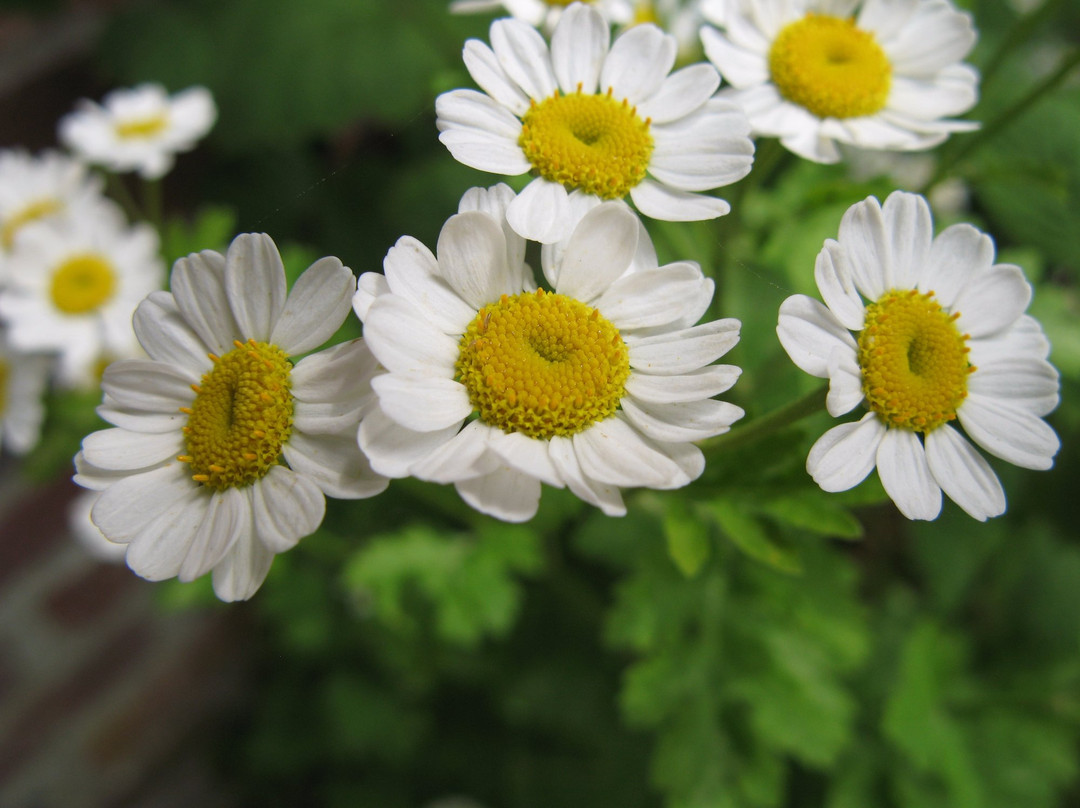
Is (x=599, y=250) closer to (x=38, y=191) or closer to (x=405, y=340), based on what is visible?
(x=405, y=340)

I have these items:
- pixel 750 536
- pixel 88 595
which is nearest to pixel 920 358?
pixel 750 536

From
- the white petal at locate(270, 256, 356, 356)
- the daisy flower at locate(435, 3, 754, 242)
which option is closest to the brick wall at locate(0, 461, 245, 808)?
the white petal at locate(270, 256, 356, 356)

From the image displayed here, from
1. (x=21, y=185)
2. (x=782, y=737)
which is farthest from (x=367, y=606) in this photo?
(x=21, y=185)

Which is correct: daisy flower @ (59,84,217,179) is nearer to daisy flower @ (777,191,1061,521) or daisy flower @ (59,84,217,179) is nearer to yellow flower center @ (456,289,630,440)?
yellow flower center @ (456,289,630,440)

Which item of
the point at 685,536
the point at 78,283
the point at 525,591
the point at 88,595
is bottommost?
the point at 88,595

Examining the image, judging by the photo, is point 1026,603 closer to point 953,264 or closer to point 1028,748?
point 1028,748
